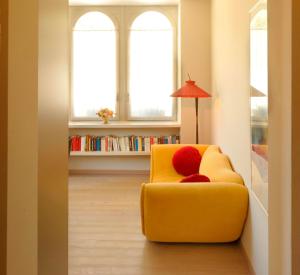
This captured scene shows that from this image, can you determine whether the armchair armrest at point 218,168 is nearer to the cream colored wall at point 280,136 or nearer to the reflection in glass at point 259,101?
the reflection in glass at point 259,101

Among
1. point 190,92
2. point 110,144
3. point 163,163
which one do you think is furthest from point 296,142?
point 110,144

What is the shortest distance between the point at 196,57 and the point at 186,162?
2343 mm

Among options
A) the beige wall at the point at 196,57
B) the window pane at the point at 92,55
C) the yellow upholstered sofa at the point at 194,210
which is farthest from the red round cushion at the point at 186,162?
the window pane at the point at 92,55

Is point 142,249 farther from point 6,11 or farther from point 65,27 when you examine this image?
point 6,11

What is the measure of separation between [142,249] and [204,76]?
3.71 m

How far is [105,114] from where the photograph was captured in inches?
258

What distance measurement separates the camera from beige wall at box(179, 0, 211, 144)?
20.3ft

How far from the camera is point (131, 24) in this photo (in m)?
6.74

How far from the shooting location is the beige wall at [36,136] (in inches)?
47.1

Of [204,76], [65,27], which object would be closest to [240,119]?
[65,27]

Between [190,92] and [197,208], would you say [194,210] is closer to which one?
[197,208]

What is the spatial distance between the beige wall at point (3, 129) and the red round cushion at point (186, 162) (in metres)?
3.51

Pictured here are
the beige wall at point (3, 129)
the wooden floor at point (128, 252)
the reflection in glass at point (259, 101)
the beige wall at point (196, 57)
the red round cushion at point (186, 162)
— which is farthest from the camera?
the beige wall at point (196, 57)

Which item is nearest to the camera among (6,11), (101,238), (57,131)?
(6,11)
